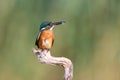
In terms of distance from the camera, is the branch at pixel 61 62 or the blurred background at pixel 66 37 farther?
the blurred background at pixel 66 37

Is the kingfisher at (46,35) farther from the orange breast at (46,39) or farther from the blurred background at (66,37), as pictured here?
the blurred background at (66,37)

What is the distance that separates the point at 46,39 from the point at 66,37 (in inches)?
57.4

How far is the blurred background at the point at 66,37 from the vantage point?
403 cm

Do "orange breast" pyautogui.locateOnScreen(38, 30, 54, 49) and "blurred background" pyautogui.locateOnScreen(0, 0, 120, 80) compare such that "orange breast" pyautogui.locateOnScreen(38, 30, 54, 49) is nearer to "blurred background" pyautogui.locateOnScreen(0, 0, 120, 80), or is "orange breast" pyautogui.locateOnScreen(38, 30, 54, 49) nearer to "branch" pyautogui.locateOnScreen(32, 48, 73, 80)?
"branch" pyautogui.locateOnScreen(32, 48, 73, 80)

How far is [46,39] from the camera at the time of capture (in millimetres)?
2666

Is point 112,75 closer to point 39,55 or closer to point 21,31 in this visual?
point 21,31

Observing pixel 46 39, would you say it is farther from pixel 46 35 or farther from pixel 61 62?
pixel 61 62

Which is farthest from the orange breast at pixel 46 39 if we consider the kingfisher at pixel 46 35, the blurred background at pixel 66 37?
the blurred background at pixel 66 37

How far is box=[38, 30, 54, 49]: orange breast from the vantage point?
8.63ft

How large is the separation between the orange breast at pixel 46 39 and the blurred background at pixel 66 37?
4.46 feet

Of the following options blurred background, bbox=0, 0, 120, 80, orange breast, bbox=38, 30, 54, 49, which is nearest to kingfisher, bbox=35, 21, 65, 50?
orange breast, bbox=38, 30, 54, 49

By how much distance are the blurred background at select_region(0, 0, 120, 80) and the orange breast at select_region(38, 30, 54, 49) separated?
1359 mm

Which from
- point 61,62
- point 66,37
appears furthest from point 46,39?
point 66,37

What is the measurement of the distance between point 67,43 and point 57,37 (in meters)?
0.10
